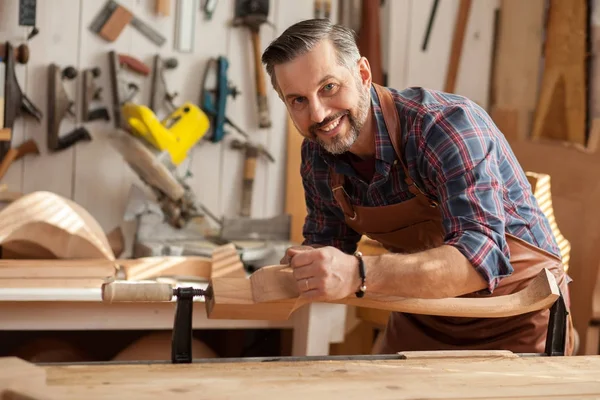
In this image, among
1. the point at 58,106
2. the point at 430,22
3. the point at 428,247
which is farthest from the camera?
the point at 430,22

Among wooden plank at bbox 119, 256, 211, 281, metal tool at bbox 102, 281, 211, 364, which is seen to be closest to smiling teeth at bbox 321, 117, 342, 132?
metal tool at bbox 102, 281, 211, 364

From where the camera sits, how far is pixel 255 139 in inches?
146

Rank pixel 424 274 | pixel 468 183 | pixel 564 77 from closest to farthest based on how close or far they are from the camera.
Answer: pixel 424 274
pixel 468 183
pixel 564 77

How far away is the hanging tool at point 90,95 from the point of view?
341 cm

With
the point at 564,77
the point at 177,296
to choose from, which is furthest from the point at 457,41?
the point at 177,296

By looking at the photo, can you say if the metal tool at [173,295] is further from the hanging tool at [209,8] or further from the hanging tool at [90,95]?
the hanging tool at [209,8]

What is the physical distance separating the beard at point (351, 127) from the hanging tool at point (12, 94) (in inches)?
63.8

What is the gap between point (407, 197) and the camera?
2.12 m

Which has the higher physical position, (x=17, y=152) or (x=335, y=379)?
(x=17, y=152)

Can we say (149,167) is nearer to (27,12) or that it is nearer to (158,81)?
(158,81)

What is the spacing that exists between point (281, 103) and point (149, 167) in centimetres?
71

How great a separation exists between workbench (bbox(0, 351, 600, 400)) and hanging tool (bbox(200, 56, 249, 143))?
6.75 ft

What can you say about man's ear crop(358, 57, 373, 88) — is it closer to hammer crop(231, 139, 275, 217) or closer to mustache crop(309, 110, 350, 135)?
mustache crop(309, 110, 350, 135)

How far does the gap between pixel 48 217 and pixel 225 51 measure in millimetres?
1179
